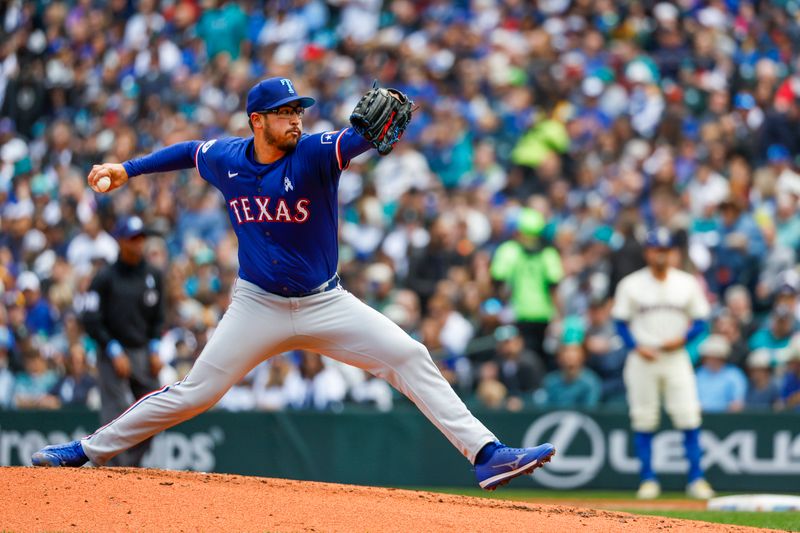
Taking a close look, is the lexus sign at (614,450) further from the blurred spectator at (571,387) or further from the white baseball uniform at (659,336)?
the white baseball uniform at (659,336)

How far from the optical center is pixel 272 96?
6.95 metres

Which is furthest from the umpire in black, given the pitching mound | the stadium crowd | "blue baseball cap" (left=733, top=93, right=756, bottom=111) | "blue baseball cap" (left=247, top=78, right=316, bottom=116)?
"blue baseball cap" (left=733, top=93, right=756, bottom=111)

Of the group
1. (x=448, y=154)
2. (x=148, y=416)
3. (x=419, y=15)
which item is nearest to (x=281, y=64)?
(x=419, y=15)

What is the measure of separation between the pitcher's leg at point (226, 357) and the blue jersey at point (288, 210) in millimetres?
161

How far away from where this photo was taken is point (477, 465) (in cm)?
692

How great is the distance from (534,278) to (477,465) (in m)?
7.51

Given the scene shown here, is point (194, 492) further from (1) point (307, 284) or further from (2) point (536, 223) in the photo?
(2) point (536, 223)

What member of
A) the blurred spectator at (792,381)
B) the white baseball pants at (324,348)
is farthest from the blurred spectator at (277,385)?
the white baseball pants at (324,348)

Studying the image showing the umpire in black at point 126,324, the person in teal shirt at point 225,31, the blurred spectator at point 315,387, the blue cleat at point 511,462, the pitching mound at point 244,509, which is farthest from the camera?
the person in teal shirt at point 225,31

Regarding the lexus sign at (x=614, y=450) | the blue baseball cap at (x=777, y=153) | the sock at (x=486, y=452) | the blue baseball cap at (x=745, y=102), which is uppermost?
the blue baseball cap at (x=745, y=102)

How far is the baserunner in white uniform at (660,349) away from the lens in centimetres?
1148

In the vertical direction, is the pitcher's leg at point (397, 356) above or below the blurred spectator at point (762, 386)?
above

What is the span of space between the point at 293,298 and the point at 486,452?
1291 millimetres

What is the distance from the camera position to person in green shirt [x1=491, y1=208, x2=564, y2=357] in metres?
14.2
